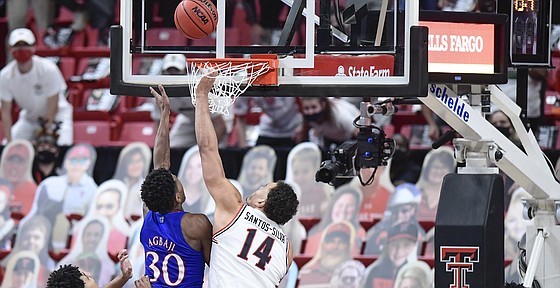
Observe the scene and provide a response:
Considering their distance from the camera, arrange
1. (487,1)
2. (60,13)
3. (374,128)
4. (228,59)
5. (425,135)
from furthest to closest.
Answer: (60,13), (425,135), (487,1), (374,128), (228,59)

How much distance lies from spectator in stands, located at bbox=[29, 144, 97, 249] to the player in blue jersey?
15.3ft

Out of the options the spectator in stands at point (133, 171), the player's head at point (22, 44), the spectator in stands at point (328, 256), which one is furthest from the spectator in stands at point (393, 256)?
the player's head at point (22, 44)

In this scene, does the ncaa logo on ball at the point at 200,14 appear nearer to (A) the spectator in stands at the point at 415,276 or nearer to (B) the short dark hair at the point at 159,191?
(B) the short dark hair at the point at 159,191

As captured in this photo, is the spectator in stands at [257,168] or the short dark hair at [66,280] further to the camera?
the spectator in stands at [257,168]

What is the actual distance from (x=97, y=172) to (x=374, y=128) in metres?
4.67

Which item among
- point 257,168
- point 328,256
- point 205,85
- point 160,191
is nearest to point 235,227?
point 160,191

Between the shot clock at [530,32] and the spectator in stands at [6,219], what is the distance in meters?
5.62

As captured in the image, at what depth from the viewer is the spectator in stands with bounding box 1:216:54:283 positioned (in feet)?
41.2

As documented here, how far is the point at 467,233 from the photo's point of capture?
866 centimetres

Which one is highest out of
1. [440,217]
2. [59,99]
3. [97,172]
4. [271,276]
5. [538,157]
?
[59,99]

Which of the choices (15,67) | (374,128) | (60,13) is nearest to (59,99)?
(15,67)

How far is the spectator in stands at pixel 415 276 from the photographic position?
11.2m

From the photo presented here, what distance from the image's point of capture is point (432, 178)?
39.1 ft

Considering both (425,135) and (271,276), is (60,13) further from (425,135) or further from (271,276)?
(271,276)
